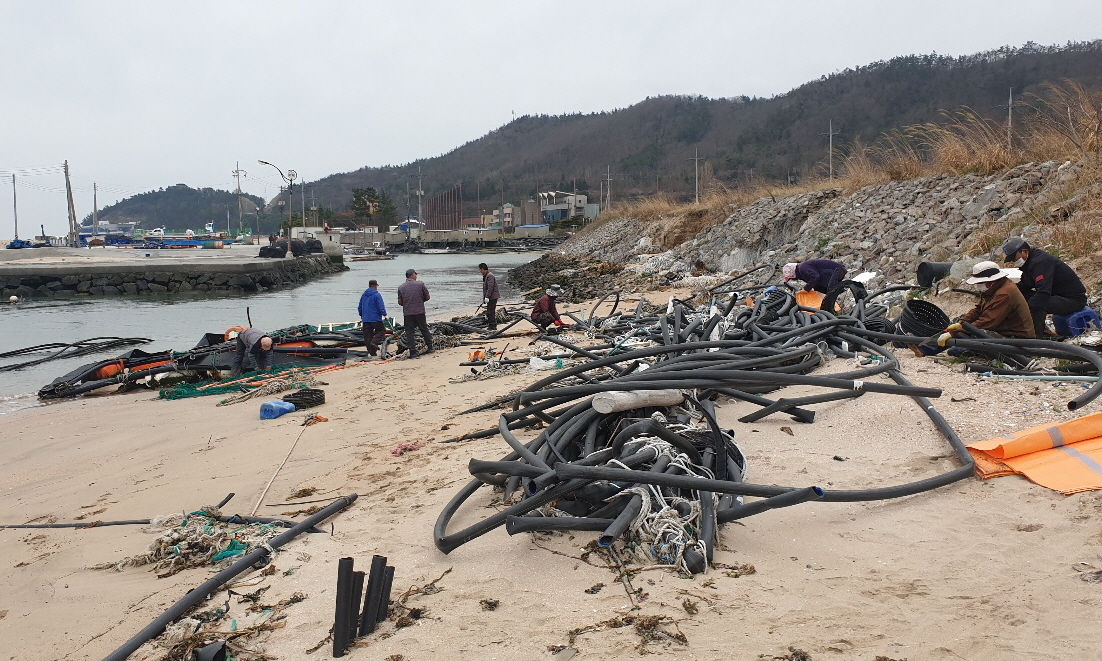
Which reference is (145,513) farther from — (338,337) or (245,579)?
(338,337)

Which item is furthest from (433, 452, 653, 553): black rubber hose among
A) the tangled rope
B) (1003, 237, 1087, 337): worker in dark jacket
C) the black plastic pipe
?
(1003, 237, 1087, 337): worker in dark jacket

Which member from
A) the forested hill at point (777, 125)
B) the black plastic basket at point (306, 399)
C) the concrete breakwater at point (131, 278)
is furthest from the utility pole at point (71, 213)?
the black plastic basket at point (306, 399)

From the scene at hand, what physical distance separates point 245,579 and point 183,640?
54 cm

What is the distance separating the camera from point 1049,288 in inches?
240

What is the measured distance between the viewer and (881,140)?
9050cm

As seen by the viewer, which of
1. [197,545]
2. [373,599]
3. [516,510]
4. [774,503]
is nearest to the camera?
[373,599]

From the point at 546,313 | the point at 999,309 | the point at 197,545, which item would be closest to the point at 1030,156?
the point at 999,309

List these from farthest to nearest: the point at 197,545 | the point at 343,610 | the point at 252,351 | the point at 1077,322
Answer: the point at 252,351, the point at 1077,322, the point at 197,545, the point at 343,610

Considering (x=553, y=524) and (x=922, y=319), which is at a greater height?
(x=922, y=319)

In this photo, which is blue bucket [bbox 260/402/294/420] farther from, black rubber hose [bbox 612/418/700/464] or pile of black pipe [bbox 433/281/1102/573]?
black rubber hose [bbox 612/418/700/464]

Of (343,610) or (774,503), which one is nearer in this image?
(343,610)

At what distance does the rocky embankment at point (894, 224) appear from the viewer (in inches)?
399

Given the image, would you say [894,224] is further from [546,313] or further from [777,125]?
[777,125]

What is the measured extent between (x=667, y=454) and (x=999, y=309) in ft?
12.8
